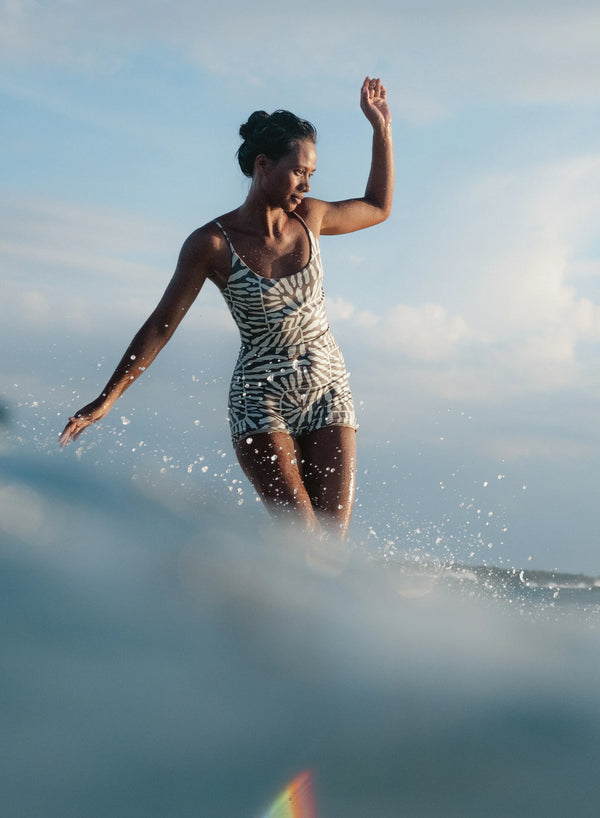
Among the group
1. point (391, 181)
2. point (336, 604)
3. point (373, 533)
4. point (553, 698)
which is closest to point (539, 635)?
point (553, 698)

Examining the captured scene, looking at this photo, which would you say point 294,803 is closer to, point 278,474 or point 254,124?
point 278,474

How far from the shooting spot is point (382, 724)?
217cm

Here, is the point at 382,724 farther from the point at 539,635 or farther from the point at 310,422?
the point at 310,422

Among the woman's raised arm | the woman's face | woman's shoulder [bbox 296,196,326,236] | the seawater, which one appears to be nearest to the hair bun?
the woman's face

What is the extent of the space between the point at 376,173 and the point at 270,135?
34.9 inches

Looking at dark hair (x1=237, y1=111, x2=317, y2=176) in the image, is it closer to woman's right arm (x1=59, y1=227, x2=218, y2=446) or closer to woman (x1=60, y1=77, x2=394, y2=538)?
woman (x1=60, y1=77, x2=394, y2=538)

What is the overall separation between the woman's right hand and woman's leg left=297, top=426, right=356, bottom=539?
0.88 meters

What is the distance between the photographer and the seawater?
195 centimetres

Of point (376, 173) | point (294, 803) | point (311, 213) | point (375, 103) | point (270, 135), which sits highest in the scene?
point (375, 103)

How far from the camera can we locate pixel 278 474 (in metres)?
3.61

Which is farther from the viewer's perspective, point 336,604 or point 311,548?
point 311,548

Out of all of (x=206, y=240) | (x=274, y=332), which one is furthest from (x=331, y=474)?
(x=206, y=240)

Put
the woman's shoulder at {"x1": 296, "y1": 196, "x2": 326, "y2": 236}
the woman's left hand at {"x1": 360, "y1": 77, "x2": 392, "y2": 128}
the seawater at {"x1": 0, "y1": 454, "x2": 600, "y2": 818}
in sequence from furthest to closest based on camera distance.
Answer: the woman's left hand at {"x1": 360, "y1": 77, "x2": 392, "y2": 128} → the woman's shoulder at {"x1": 296, "y1": 196, "x2": 326, "y2": 236} → the seawater at {"x1": 0, "y1": 454, "x2": 600, "y2": 818}

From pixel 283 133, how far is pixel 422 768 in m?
2.57
